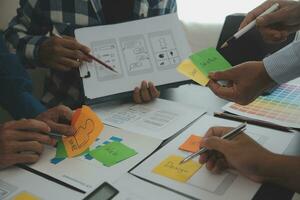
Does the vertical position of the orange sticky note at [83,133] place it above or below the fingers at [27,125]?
below

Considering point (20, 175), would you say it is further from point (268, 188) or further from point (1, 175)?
point (268, 188)

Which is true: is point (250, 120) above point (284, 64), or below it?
below

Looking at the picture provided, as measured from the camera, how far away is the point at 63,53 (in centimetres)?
109

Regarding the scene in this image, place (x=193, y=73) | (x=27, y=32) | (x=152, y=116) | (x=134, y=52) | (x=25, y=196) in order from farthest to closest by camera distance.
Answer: (x=27, y=32) < (x=134, y=52) < (x=152, y=116) < (x=193, y=73) < (x=25, y=196)

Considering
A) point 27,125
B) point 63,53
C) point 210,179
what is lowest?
point 210,179

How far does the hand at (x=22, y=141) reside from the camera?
763 mm

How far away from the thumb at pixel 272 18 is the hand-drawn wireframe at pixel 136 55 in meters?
0.36

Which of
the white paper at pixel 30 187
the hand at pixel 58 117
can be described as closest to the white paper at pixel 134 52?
the hand at pixel 58 117

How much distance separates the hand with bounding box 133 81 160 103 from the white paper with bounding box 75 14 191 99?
0.02m

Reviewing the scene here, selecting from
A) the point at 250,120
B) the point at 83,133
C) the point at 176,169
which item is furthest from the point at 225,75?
the point at 83,133

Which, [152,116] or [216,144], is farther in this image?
[152,116]

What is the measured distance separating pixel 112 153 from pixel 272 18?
1.92ft

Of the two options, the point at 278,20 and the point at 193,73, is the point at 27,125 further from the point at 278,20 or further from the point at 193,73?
the point at 278,20

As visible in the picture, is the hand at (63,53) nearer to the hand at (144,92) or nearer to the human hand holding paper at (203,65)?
the hand at (144,92)
